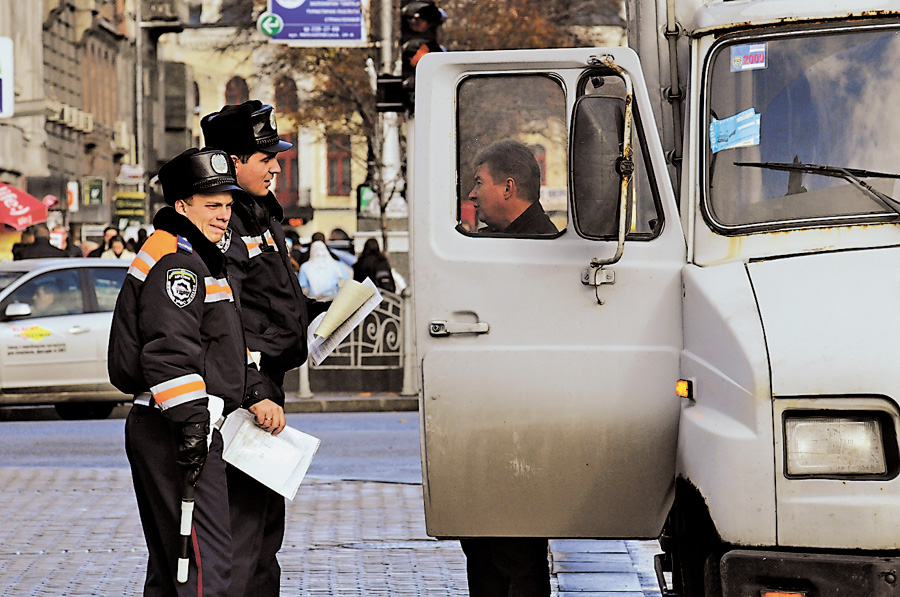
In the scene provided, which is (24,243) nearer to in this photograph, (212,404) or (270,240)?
A: (270,240)

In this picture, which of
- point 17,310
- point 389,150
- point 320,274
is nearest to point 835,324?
point 17,310

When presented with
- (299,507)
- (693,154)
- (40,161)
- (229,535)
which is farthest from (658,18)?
(40,161)

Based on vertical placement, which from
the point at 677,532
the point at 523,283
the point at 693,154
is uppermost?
the point at 693,154

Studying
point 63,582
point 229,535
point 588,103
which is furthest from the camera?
point 63,582

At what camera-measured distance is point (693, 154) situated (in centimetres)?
532

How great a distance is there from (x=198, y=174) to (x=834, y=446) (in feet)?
7.42

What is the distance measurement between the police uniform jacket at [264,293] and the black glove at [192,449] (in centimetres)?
65

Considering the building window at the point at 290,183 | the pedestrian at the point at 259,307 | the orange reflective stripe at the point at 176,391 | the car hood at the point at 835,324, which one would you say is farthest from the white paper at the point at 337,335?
the building window at the point at 290,183

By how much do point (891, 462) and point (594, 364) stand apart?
1248 millimetres

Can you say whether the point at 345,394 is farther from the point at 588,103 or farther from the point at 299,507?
the point at 588,103

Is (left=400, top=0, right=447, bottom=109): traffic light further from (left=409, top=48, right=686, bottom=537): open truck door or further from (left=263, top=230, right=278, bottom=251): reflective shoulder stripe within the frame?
(left=409, top=48, right=686, bottom=537): open truck door

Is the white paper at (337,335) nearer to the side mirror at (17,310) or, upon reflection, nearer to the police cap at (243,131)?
the police cap at (243,131)

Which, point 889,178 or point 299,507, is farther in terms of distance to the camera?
point 299,507

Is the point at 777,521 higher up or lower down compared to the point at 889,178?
lower down
